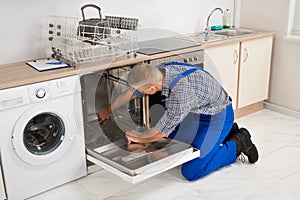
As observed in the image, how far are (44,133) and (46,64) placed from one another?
0.45 m

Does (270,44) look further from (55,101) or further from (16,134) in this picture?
(16,134)

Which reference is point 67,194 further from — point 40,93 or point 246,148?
point 246,148

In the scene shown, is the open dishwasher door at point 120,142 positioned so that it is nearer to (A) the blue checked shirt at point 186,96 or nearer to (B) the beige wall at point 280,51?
(A) the blue checked shirt at point 186,96

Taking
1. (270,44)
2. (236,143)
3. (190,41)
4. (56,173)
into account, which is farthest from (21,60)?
(270,44)

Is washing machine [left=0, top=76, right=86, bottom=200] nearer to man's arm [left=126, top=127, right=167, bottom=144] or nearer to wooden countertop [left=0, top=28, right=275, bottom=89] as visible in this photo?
wooden countertop [left=0, top=28, right=275, bottom=89]

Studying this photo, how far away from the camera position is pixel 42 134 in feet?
7.82

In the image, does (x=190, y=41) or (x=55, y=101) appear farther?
(x=190, y=41)

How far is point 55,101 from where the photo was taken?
2275 mm

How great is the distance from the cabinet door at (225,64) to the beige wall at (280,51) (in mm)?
551

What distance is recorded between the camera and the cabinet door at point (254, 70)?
11.0ft

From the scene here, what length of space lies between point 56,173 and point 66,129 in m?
0.30

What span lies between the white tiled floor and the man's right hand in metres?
0.36

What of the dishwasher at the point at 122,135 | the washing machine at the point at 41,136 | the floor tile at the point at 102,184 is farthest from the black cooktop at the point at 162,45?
the floor tile at the point at 102,184

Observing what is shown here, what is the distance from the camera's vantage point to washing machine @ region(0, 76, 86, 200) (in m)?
2.14
